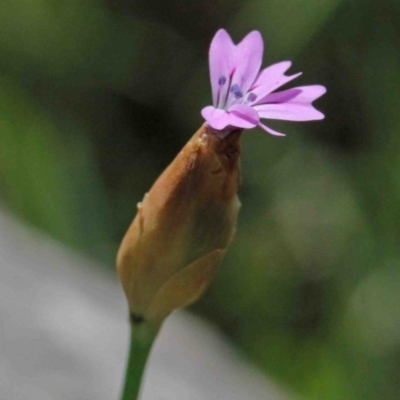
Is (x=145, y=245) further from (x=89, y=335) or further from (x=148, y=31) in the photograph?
(x=148, y=31)

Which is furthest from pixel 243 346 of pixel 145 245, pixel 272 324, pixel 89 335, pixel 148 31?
pixel 145 245

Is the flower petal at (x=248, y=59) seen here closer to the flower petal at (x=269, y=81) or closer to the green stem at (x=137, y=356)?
the flower petal at (x=269, y=81)

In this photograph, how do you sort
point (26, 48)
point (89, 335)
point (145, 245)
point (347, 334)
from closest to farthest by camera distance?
1. point (145, 245)
2. point (89, 335)
3. point (347, 334)
4. point (26, 48)

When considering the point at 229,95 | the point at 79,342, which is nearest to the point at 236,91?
the point at 229,95

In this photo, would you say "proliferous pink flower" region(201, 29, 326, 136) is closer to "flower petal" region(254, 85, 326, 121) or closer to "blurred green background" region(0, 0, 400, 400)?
"flower petal" region(254, 85, 326, 121)

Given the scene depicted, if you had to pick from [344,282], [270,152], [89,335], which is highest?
[270,152]
